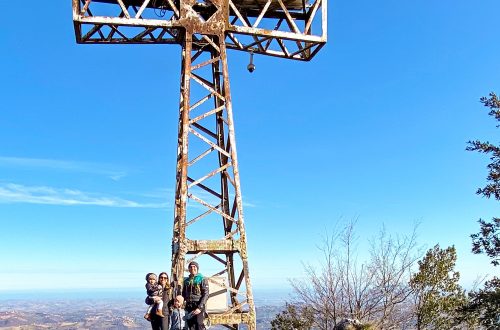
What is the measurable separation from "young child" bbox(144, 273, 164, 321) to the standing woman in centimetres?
6

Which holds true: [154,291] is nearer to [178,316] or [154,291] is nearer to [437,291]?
[178,316]

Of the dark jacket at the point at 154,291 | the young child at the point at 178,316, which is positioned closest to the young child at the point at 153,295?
the dark jacket at the point at 154,291

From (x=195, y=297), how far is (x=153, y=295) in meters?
0.58

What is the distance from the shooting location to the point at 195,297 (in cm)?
654

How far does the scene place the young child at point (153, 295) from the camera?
21.0 ft

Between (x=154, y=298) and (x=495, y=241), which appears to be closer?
(x=154, y=298)

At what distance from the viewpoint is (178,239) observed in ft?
22.8

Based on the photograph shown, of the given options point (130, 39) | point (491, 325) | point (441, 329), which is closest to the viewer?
point (130, 39)

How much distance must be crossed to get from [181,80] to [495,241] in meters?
12.4

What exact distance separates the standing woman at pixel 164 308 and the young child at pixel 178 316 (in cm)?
10

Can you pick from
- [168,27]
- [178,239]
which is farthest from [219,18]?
[178,239]

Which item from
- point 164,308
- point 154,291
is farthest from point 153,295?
point 164,308

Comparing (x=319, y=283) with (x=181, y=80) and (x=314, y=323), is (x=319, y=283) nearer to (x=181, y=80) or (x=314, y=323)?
(x=314, y=323)

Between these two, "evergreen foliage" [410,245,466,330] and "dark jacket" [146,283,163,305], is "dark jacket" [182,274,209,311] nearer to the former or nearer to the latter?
"dark jacket" [146,283,163,305]
